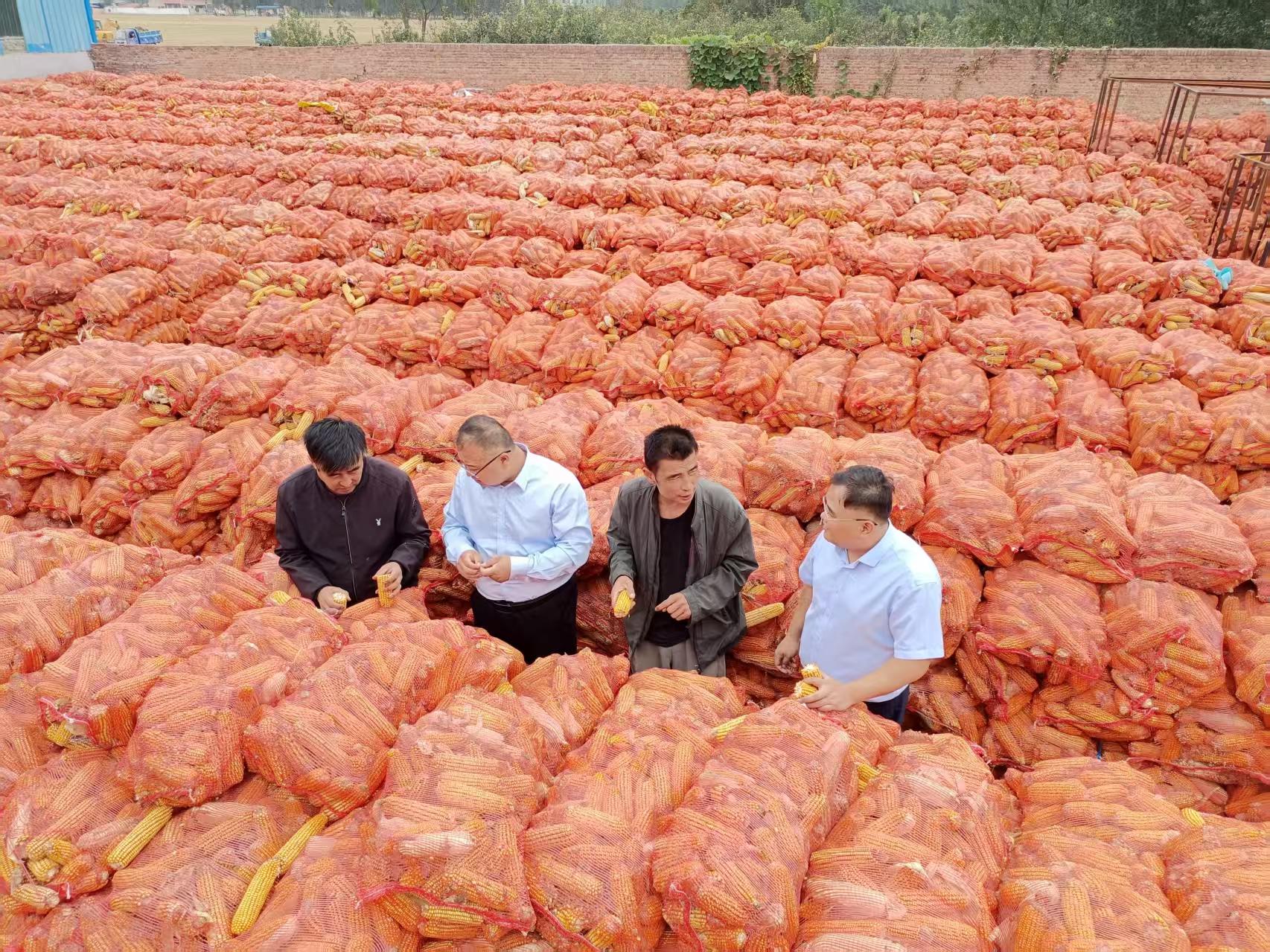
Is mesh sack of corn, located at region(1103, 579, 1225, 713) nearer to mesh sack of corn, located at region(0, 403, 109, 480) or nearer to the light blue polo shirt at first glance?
the light blue polo shirt

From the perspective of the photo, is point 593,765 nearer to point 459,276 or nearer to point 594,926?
point 594,926

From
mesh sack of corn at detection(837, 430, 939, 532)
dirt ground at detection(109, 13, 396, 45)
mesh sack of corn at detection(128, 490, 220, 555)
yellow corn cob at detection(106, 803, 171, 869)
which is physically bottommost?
mesh sack of corn at detection(128, 490, 220, 555)

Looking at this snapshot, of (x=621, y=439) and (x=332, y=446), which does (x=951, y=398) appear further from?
(x=332, y=446)

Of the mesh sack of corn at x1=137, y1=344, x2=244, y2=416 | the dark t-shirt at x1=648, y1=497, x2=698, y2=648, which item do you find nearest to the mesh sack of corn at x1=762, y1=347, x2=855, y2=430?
the dark t-shirt at x1=648, y1=497, x2=698, y2=648

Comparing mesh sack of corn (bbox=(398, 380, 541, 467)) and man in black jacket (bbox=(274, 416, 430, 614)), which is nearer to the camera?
man in black jacket (bbox=(274, 416, 430, 614))

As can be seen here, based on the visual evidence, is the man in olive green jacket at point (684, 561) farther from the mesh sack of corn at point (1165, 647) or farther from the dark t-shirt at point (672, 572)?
the mesh sack of corn at point (1165, 647)

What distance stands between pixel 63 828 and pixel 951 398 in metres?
4.63

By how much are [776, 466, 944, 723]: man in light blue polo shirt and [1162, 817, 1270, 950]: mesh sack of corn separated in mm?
825

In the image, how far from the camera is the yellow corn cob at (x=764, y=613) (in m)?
3.51

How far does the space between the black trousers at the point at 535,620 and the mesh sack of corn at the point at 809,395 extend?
204cm

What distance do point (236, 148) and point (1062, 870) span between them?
12444 millimetres

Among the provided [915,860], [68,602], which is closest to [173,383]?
[68,602]

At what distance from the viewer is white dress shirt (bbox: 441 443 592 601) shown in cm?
321

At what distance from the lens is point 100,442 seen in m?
4.59
